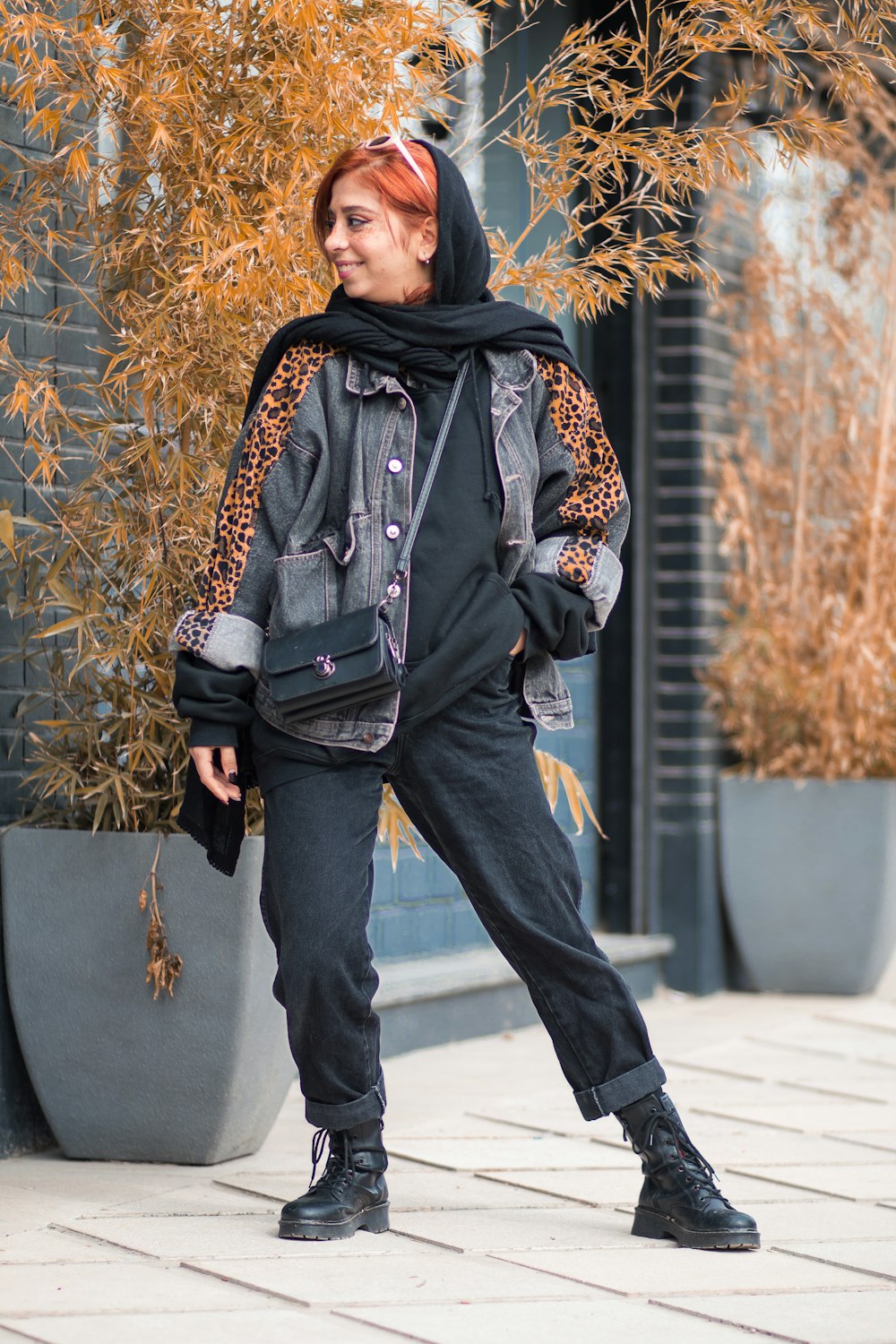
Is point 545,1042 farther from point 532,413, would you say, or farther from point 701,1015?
point 532,413

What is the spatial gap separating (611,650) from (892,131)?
2.22 m

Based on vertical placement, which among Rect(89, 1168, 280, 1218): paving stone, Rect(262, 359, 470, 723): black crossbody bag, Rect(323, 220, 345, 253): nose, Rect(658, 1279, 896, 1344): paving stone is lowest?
Rect(658, 1279, 896, 1344): paving stone

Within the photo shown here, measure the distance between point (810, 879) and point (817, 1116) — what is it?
164cm

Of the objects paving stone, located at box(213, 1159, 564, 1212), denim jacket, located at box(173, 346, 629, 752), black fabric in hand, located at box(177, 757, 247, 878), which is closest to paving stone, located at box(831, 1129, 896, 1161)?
paving stone, located at box(213, 1159, 564, 1212)

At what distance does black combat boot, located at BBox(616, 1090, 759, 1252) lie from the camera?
2.99m

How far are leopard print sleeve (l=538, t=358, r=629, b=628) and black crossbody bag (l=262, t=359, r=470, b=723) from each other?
1.07ft

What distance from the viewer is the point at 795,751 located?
578 centimetres

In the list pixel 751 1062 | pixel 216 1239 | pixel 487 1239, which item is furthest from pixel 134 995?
pixel 751 1062

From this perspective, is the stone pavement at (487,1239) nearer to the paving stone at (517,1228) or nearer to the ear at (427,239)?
the paving stone at (517,1228)

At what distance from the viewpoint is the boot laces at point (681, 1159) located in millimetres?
3014

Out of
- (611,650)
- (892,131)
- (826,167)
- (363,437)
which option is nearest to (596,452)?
(363,437)

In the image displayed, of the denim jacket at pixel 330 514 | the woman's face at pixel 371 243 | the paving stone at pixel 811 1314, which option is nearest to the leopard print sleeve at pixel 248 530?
the denim jacket at pixel 330 514

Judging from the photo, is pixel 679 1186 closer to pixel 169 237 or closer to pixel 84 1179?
pixel 84 1179

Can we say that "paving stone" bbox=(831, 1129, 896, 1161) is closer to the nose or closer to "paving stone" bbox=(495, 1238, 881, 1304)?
"paving stone" bbox=(495, 1238, 881, 1304)
